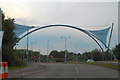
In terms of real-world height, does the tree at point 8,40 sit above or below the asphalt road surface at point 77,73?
above

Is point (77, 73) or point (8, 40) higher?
point (8, 40)

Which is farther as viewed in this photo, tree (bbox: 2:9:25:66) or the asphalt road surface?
tree (bbox: 2:9:25:66)

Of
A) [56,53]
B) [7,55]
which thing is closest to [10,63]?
[7,55]

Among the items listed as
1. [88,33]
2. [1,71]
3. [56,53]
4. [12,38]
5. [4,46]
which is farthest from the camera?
[56,53]

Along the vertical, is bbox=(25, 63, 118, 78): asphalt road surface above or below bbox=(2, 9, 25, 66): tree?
below

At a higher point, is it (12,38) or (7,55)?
(12,38)

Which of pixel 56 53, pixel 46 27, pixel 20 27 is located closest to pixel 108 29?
pixel 46 27

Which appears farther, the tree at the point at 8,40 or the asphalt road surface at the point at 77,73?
the tree at the point at 8,40

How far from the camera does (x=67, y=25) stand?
3132 inches

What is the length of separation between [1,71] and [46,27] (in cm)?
6793

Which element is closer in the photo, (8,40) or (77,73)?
(77,73)

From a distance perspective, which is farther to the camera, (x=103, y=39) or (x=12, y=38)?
(x=103, y=39)

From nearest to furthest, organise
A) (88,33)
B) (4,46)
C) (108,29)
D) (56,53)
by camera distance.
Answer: (4,46) → (108,29) → (88,33) → (56,53)

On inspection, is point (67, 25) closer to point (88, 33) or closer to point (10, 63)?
point (88, 33)
